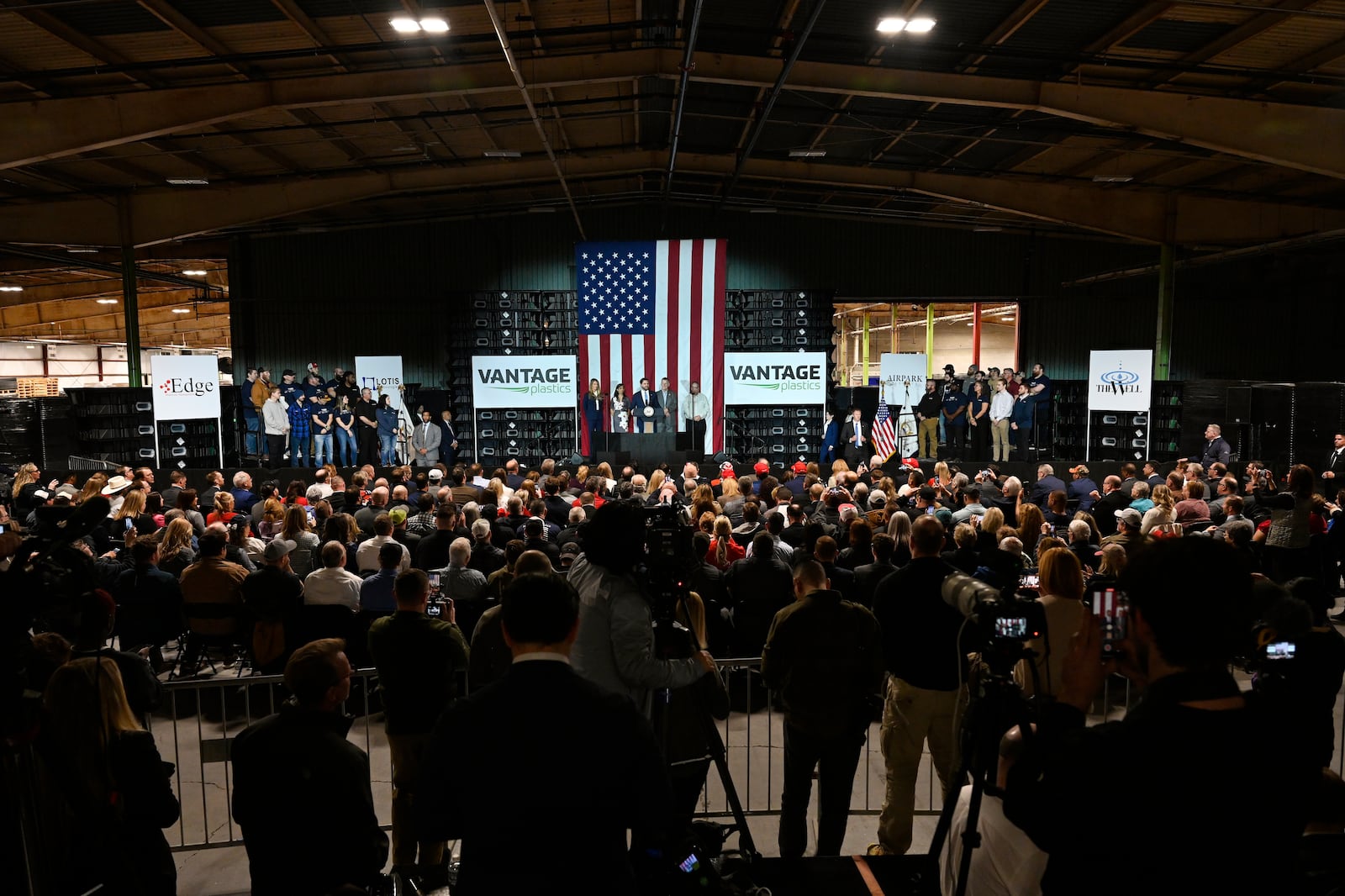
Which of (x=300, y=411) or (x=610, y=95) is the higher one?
(x=610, y=95)

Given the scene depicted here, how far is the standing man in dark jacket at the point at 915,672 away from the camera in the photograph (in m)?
3.61

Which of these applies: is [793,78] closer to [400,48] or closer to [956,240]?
[400,48]

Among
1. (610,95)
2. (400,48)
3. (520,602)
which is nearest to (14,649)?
(520,602)

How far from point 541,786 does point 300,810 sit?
1058 mm

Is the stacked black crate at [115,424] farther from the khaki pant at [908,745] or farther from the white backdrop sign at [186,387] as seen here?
the khaki pant at [908,745]

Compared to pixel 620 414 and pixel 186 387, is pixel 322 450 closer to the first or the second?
pixel 186 387

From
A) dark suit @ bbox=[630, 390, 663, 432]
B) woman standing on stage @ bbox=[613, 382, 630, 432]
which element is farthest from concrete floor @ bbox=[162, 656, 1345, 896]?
woman standing on stage @ bbox=[613, 382, 630, 432]

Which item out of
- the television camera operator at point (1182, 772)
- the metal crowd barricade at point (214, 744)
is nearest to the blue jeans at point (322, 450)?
the metal crowd barricade at point (214, 744)

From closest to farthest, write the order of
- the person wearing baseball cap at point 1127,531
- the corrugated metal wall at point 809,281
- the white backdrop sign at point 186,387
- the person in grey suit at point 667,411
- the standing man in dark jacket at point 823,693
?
the standing man in dark jacket at point 823,693 < the person wearing baseball cap at point 1127,531 < the white backdrop sign at point 186,387 < the person in grey suit at point 667,411 < the corrugated metal wall at point 809,281

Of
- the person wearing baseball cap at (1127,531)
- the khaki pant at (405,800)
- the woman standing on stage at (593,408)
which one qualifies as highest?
the woman standing on stage at (593,408)

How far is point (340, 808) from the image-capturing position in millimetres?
2342

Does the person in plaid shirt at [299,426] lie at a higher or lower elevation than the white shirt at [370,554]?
higher

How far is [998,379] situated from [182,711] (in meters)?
15.0

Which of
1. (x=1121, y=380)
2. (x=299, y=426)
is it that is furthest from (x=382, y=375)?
(x=1121, y=380)
